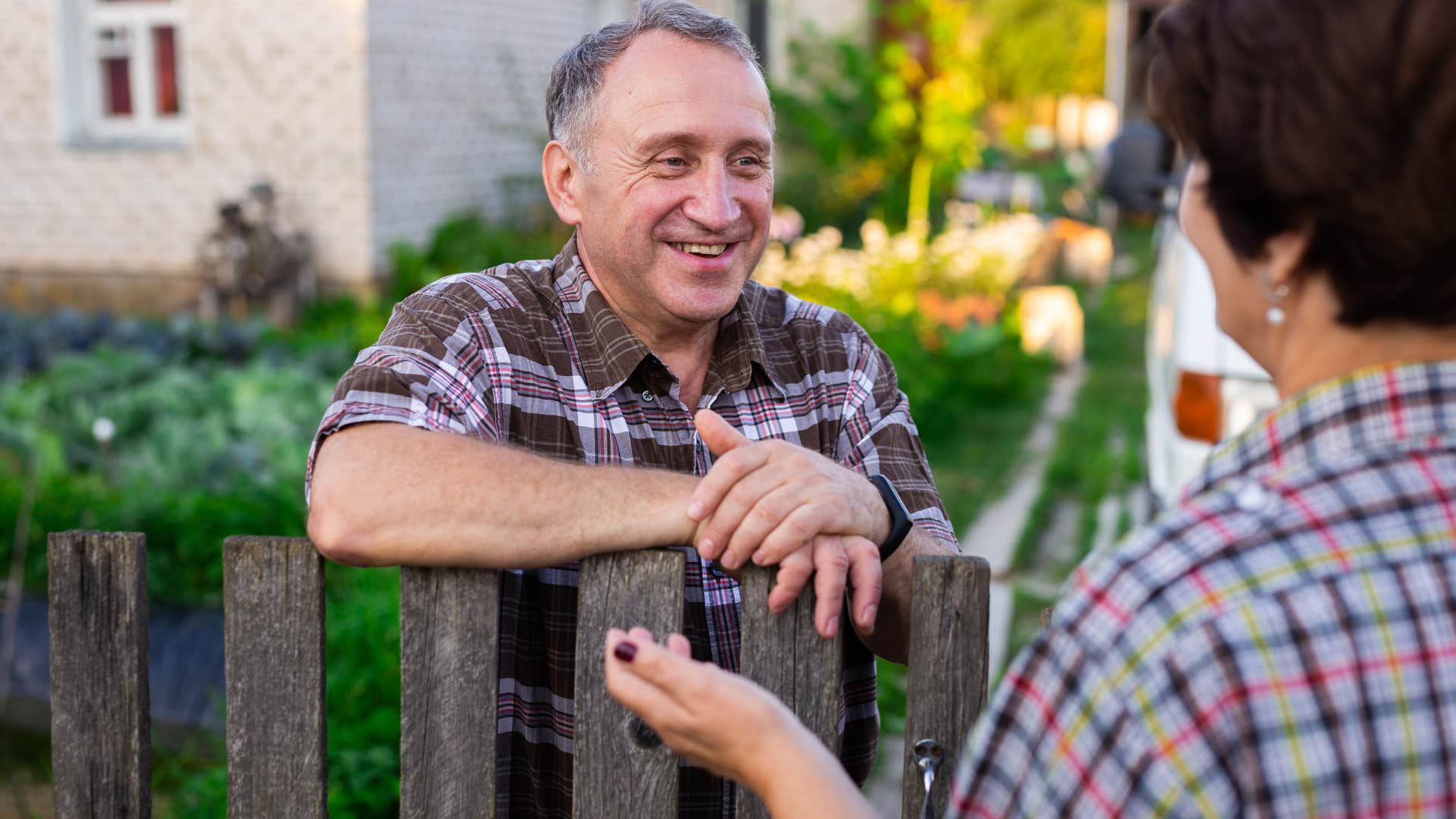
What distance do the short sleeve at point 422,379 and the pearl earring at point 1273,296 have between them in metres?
0.98

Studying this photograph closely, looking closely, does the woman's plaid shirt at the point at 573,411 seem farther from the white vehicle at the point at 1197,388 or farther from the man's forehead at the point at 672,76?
the white vehicle at the point at 1197,388

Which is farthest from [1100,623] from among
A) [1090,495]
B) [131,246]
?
[131,246]

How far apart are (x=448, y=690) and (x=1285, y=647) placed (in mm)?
930

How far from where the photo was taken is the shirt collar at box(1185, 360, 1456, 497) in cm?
100

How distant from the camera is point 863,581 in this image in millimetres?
1567

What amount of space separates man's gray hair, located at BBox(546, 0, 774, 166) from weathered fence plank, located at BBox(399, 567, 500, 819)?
0.81 metres

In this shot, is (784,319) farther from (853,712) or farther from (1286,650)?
(1286,650)

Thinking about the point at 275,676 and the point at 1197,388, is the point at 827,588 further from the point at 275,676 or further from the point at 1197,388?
the point at 1197,388

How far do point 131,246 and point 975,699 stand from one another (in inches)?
336

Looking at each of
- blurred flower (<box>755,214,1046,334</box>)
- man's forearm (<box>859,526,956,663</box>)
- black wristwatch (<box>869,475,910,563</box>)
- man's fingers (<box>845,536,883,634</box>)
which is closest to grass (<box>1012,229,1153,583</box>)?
blurred flower (<box>755,214,1046,334</box>)

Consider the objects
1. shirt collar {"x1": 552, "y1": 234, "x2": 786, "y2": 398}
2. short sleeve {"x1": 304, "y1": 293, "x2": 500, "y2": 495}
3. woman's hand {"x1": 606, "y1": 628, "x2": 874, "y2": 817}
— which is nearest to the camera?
woman's hand {"x1": 606, "y1": 628, "x2": 874, "y2": 817}

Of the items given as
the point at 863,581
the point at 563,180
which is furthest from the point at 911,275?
the point at 863,581

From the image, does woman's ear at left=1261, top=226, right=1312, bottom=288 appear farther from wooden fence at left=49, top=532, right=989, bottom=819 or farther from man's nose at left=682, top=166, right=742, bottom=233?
man's nose at left=682, top=166, right=742, bottom=233

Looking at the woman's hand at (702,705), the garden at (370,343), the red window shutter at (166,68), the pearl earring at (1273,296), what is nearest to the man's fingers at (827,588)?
the woman's hand at (702,705)
